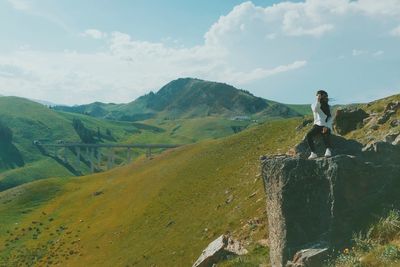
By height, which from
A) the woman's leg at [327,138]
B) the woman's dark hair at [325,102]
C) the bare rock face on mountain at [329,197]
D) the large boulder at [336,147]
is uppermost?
the woman's dark hair at [325,102]

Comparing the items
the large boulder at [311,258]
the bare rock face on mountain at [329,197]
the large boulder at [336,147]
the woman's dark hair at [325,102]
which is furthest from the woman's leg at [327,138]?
the large boulder at [311,258]

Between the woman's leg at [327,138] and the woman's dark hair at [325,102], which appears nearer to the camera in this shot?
the woman's leg at [327,138]

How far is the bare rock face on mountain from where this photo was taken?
14.8 metres

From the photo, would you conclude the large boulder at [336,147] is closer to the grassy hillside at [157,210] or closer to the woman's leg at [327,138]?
the woman's leg at [327,138]

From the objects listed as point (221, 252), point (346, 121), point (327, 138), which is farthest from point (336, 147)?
point (346, 121)

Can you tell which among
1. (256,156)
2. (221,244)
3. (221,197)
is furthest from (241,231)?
(256,156)

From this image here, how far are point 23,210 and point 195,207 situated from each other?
52573mm

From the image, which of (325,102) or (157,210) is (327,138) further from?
(157,210)

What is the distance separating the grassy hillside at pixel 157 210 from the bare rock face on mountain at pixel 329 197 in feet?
17.1

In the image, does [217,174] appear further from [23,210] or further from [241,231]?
[23,210]

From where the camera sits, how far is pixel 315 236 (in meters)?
15.1

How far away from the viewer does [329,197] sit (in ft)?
49.8

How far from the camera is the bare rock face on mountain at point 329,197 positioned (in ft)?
48.7

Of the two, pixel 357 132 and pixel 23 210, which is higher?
pixel 357 132
